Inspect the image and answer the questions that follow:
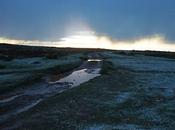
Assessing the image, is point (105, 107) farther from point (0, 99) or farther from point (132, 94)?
point (0, 99)

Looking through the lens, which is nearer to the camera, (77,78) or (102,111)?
(102,111)

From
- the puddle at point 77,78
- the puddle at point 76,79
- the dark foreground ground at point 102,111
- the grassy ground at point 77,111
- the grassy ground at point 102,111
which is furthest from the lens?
the puddle at point 77,78

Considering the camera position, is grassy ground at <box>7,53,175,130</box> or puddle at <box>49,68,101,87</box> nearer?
grassy ground at <box>7,53,175,130</box>

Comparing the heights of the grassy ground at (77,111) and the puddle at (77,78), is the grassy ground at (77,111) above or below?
above

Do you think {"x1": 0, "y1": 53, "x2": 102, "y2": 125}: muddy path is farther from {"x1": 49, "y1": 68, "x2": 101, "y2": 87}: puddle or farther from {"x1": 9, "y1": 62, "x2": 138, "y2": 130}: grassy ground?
{"x1": 9, "y1": 62, "x2": 138, "y2": 130}: grassy ground

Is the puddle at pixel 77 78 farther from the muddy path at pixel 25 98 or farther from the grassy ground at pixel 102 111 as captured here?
the grassy ground at pixel 102 111

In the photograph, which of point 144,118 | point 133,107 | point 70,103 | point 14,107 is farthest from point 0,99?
point 144,118

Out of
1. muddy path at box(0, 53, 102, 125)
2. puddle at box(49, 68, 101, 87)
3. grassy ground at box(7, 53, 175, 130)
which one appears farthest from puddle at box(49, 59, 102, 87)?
grassy ground at box(7, 53, 175, 130)

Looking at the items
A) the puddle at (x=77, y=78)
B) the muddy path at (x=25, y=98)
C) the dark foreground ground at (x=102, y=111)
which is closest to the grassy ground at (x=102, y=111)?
the dark foreground ground at (x=102, y=111)

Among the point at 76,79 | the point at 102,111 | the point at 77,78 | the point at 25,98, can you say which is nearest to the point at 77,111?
the point at 102,111

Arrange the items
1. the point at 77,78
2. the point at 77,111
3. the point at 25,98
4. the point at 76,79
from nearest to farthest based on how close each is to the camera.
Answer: the point at 77,111 < the point at 25,98 < the point at 76,79 < the point at 77,78

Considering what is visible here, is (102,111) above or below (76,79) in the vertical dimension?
above

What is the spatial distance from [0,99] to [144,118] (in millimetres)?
13190

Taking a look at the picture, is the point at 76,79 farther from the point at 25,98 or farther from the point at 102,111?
the point at 102,111
